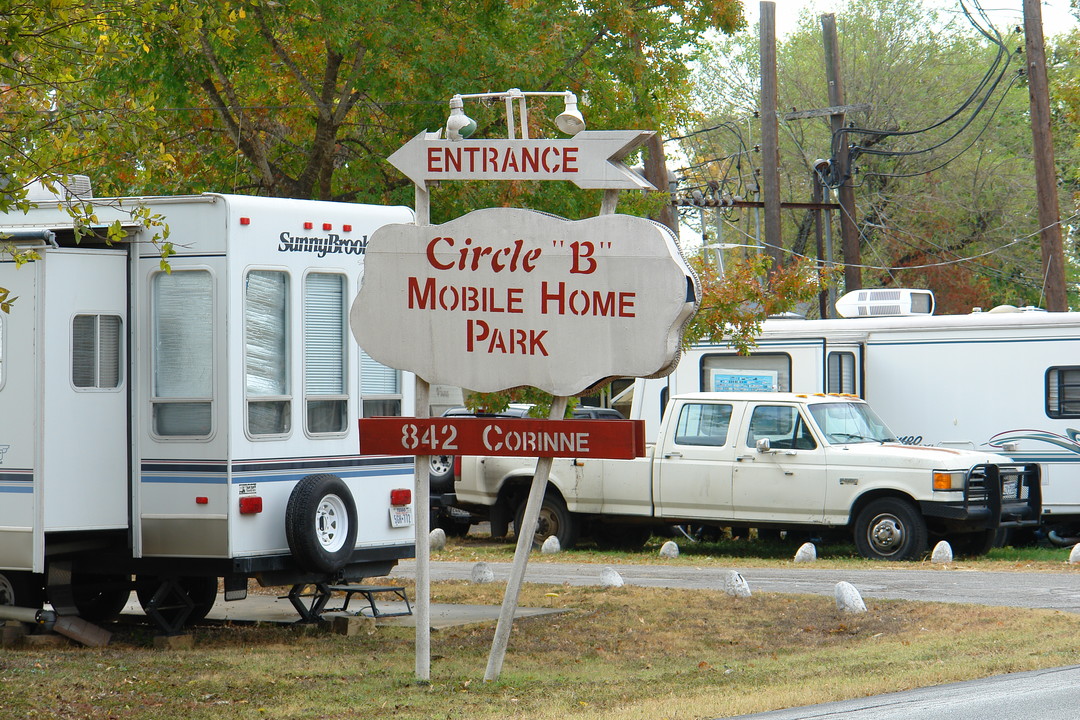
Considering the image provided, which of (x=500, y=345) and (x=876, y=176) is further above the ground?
(x=876, y=176)

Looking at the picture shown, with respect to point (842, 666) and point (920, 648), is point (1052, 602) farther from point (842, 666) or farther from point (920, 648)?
point (842, 666)

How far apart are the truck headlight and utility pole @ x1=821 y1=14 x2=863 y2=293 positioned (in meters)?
10.7

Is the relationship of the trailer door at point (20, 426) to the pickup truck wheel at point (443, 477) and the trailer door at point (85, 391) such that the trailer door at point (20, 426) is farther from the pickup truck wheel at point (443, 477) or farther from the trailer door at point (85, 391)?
the pickup truck wheel at point (443, 477)

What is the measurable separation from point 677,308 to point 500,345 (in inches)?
45.7

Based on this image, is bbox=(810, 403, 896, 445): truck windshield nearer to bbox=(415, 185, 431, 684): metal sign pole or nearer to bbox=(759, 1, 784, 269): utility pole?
bbox=(415, 185, 431, 684): metal sign pole

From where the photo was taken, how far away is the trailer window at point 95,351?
10.3 m

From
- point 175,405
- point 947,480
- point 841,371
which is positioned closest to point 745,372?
point 841,371

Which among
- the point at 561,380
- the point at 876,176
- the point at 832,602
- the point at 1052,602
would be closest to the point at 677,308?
the point at 561,380

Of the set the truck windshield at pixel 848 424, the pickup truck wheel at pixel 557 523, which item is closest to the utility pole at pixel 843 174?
the truck windshield at pixel 848 424

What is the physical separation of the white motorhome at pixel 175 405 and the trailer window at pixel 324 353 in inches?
0.7

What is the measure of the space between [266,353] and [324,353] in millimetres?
549

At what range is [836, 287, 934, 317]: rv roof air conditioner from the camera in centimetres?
1897

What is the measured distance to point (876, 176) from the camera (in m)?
37.1

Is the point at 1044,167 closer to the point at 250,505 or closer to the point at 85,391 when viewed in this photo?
the point at 250,505
